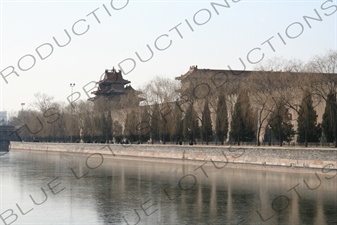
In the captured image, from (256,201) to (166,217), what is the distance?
155 inches

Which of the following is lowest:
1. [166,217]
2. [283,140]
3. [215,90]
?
[166,217]

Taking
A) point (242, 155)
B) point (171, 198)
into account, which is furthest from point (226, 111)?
point (171, 198)

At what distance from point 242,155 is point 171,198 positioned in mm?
13397

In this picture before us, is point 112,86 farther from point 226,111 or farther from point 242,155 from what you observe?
point 242,155

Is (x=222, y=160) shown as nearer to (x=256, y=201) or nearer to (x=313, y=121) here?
(x=313, y=121)

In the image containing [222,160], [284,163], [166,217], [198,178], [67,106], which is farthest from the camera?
[67,106]

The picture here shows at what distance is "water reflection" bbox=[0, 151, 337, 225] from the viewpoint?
1552cm

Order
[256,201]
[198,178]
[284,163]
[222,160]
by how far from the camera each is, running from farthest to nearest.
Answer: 1. [222,160]
2. [284,163]
3. [198,178]
4. [256,201]

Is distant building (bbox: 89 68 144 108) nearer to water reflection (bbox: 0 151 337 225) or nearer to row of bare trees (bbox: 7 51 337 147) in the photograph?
row of bare trees (bbox: 7 51 337 147)

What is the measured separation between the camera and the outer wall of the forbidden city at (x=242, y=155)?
89.2ft

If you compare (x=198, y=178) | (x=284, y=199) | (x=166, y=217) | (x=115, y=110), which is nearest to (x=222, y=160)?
(x=198, y=178)

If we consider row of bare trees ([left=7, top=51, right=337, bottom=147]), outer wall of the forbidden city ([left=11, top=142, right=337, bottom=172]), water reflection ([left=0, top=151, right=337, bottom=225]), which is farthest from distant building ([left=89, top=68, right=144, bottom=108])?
water reflection ([left=0, top=151, right=337, bottom=225])

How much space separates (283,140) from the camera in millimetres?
36938

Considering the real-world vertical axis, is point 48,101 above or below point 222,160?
above
